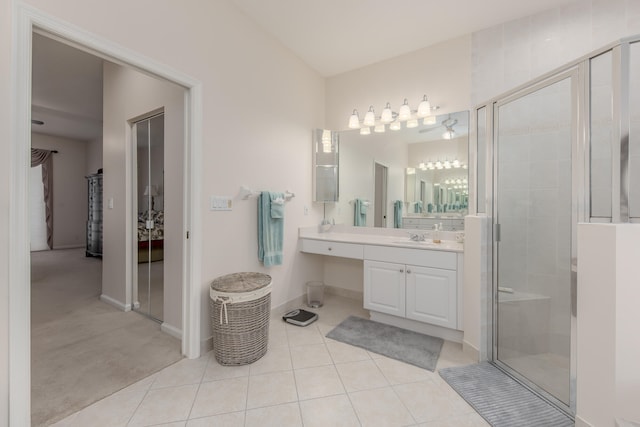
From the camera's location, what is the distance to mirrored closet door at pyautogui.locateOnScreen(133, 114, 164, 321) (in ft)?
8.63

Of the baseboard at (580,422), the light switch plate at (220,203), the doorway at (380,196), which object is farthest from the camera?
the doorway at (380,196)

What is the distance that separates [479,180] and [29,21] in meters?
2.83

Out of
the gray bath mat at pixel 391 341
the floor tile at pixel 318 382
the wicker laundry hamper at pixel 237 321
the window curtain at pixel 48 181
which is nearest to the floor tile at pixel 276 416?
the floor tile at pixel 318 382

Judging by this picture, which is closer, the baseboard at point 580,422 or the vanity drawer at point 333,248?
the baseboard at point 580,422

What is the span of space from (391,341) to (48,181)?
8205 mm

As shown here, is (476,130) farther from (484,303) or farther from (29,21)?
(29,21)

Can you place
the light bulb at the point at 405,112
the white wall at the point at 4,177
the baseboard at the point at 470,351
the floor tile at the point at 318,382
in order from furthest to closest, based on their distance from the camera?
the light bulb at the point at 405,112
the baseboard at the point at 470,351
the floor tile at the point at 318,382
the white wall at the point at 4,177

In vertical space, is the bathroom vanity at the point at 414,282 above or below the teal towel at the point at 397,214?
below

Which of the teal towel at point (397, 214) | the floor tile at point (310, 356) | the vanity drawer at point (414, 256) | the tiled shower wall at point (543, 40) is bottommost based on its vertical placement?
the floor tile at point (310, 356)

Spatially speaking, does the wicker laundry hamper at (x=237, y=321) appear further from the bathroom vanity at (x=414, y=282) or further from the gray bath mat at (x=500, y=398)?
the gray bath mat at (x=500, y=398)

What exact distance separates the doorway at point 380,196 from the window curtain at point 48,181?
25.0ft

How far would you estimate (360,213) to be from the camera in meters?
3.33

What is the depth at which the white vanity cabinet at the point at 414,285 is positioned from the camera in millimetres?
2227

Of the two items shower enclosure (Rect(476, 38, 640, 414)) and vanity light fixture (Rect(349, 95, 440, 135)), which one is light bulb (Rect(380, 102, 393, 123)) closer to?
vanity light fixture (Rect(349, 95, 440, 135))
